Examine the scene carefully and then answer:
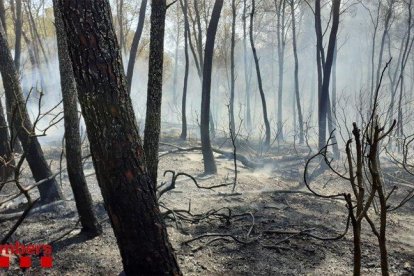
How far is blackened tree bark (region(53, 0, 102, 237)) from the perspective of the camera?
11.5 feet

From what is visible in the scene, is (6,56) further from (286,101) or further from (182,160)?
(286,101)

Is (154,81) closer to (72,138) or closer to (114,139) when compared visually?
(72,138)

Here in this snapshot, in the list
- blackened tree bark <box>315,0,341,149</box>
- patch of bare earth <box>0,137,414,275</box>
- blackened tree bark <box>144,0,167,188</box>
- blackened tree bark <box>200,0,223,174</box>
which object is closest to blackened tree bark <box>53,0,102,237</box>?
patch of bare earth <box>0,137,414,275</box>

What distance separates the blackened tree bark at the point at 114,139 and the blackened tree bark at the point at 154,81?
4.23 feet

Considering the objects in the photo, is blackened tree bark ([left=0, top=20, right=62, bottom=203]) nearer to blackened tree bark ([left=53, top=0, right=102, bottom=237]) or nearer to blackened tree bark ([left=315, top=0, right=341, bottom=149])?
blackened tree bark ([left=53, top=0, right=102, bottom=237])

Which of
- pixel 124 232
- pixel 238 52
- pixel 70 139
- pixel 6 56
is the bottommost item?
pixel 124 232

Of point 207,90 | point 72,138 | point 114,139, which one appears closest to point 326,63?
point 207,90

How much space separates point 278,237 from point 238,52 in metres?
34.5

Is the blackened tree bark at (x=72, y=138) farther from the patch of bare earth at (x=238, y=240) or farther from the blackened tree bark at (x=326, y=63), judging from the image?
the blackened tree bark at (x=326, y=63)

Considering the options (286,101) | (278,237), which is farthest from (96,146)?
(286,101)

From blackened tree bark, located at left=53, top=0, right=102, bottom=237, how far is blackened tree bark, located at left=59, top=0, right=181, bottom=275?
4.30 feet

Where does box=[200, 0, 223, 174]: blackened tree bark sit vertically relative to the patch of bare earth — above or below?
above

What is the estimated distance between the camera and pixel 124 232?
2.51m

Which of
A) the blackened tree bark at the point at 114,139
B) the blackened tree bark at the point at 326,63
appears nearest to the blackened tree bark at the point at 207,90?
the blackened tree bark at the point at 326,63
